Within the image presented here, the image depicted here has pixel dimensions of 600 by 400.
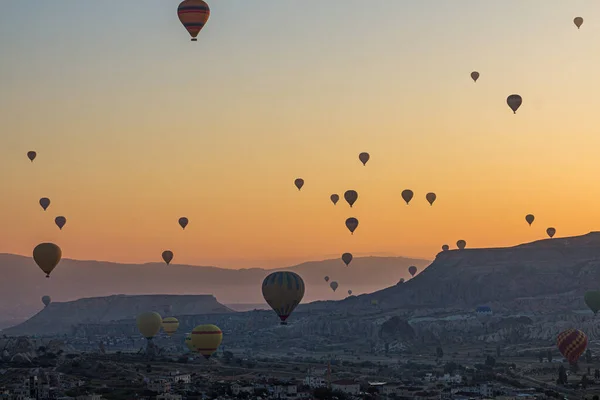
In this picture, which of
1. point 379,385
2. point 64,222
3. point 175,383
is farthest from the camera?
point 64,222

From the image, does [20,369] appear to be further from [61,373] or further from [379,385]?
[379,385]

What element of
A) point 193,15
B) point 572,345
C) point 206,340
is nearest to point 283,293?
point 206,340

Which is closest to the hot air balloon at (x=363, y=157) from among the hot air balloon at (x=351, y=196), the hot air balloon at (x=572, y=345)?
the hot air balloon at (x=351, y=196)

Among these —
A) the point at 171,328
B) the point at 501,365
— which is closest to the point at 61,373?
the point at 171,328

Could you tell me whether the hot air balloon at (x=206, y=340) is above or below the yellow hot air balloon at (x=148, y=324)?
below

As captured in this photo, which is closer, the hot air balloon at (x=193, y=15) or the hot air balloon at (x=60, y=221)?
the hot air balloon at (x=193, y=15)

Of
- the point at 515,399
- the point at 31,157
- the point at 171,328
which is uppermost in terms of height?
the point at 31,157

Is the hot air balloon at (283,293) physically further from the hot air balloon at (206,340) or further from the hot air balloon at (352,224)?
the hot air balloon at (352,224)

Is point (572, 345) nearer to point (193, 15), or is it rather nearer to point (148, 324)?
point (148, 324)
